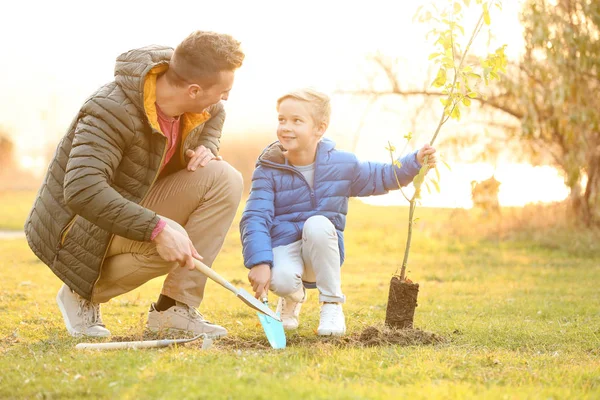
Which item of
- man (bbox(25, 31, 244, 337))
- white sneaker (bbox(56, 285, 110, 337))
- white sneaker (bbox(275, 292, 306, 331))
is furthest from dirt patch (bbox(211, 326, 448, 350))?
white sneaker (bbox(56, 285, 110, 337))

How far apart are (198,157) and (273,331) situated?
3.69ft

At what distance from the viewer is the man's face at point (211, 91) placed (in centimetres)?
390

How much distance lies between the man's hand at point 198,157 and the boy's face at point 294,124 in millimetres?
425

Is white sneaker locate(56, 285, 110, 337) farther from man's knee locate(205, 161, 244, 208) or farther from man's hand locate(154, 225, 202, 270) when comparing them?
man's knee locate(205, 161, 244, 208)

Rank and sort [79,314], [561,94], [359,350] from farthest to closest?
[561,94]
[79,314]
[359,350]

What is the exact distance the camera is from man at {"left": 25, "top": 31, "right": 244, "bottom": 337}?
12.0 feet

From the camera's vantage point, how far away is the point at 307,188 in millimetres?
4488

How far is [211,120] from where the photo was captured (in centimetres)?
471

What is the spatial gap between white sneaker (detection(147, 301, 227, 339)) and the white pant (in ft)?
1.43

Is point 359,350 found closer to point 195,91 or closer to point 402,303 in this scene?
point 402,303

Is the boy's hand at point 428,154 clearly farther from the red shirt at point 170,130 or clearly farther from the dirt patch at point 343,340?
the red shirt at point 170,130

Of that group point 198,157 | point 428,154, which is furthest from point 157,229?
point 428,154

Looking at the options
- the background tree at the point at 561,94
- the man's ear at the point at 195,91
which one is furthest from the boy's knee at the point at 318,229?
the background tree at the point at 561,94

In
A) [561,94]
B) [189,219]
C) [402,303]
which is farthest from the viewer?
[561,94]
